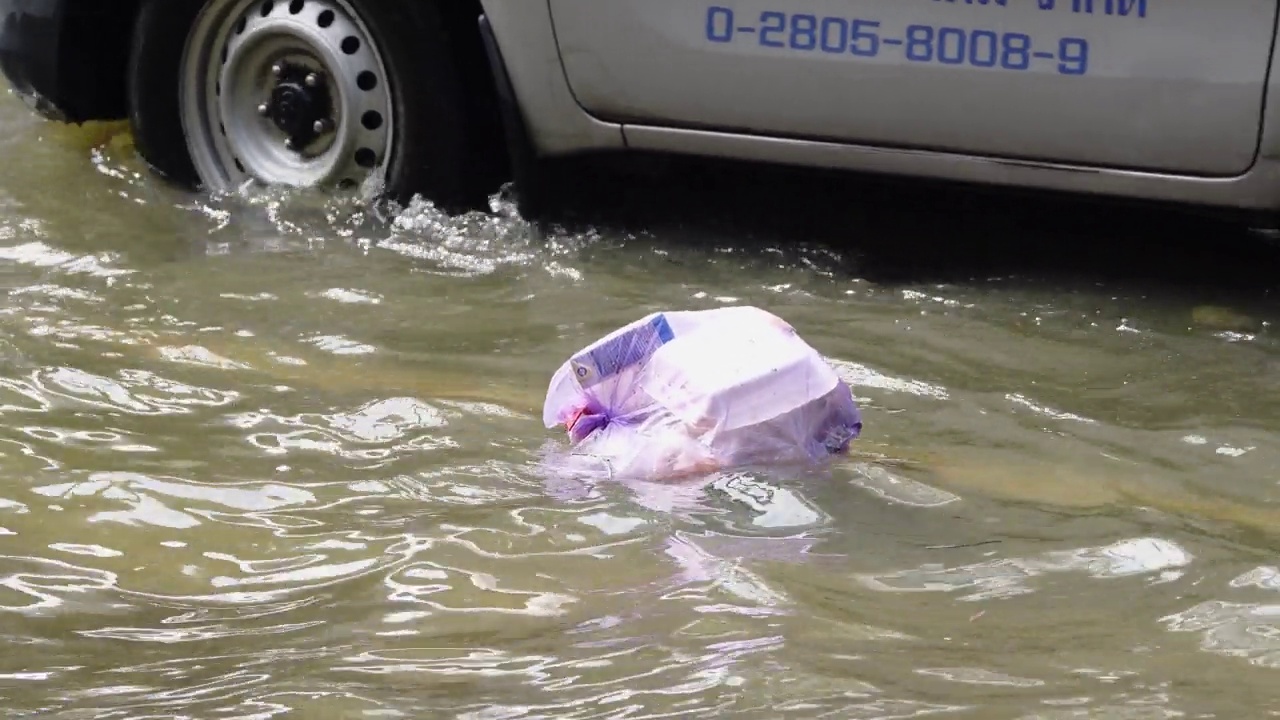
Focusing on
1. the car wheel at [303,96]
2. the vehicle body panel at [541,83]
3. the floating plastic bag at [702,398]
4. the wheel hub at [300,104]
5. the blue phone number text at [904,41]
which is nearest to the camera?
the floating plastic bag at [702,398]

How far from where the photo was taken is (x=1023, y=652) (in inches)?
77.3

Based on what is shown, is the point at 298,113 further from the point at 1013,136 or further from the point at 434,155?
the point at 1013,136

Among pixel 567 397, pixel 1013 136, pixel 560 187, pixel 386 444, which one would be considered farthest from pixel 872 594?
pixel 560 187

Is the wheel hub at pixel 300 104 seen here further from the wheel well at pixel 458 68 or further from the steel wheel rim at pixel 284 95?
the wheel well at pixel 458 68

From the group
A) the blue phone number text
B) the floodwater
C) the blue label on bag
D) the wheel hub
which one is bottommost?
the floodwater

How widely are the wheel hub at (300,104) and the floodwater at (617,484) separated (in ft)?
0.60

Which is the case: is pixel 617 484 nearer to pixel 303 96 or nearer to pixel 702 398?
pixel 702 398

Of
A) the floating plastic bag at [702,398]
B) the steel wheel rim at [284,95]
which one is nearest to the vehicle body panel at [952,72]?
the steel wheel rim at [284,95]

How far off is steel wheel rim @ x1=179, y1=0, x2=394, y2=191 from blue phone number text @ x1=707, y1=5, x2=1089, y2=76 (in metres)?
1.01

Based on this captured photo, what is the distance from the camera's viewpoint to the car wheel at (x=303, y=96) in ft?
13.2

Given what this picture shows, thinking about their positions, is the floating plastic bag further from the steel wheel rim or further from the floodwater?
the steel wheel rim

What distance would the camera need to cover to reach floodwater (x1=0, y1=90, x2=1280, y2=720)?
193cm

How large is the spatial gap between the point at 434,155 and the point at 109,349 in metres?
1.10

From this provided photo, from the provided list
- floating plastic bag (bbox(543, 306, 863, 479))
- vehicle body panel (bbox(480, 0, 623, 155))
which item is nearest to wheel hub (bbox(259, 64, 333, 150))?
vehicle body panel (bbox(480, 0, 623, 155))
